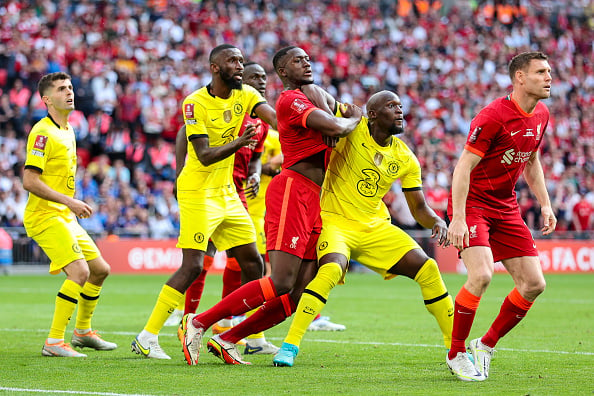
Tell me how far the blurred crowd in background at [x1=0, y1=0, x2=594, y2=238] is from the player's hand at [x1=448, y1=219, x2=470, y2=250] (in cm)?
1523

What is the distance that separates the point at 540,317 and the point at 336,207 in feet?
18.9

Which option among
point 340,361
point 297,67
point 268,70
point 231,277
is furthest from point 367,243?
point 268,70

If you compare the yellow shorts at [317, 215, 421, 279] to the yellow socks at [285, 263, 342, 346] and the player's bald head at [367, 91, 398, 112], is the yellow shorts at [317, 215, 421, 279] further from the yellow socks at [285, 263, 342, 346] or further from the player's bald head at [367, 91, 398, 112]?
the player's bald head at [367, 91, 398, 112]

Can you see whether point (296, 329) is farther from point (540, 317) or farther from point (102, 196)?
point (102, 196)

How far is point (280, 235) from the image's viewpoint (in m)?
7.47

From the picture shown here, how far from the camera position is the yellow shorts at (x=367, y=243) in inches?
299

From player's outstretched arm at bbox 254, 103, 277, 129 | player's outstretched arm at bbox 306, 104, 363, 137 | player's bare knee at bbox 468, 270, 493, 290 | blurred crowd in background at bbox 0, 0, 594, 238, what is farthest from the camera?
blurred crowd in background at bbox 0, 0, 594, 238

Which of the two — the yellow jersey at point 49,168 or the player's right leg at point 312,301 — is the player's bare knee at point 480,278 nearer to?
the player's right leg at point 312,301

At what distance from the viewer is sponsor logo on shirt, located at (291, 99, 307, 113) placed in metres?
7.43

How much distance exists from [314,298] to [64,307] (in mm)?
2517

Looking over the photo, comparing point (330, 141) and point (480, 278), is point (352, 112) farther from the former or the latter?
point (480, 278)

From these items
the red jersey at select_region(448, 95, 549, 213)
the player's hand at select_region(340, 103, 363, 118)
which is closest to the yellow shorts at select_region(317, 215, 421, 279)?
the red jersey at select_region(448, 95, 549, 213)

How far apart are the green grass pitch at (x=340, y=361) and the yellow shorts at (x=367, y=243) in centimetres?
87

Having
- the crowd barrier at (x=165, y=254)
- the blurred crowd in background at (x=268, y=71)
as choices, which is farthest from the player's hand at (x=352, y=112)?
the blurred crowd in background at (x=268, y=71)
